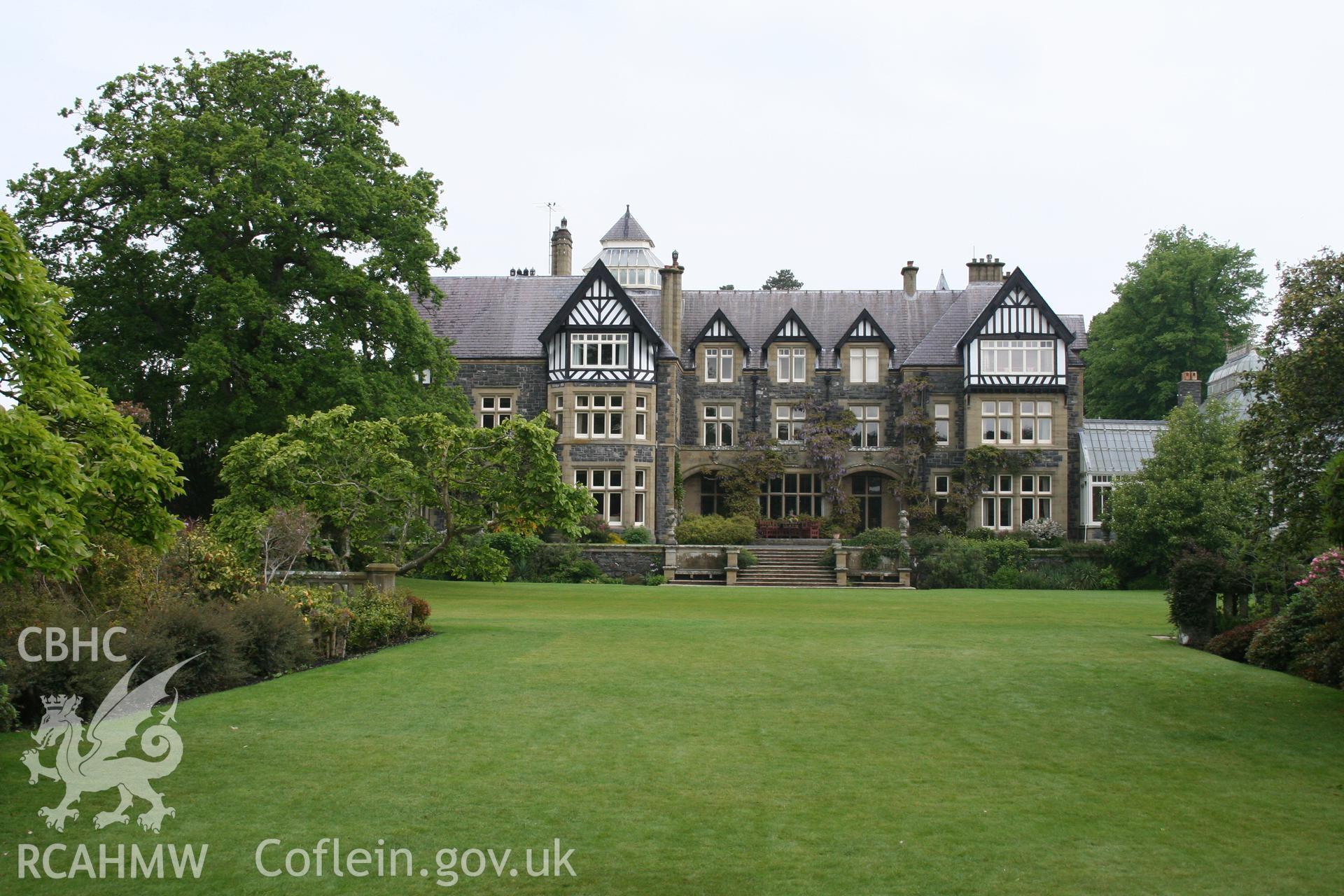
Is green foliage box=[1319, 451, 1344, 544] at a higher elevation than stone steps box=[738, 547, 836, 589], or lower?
higher

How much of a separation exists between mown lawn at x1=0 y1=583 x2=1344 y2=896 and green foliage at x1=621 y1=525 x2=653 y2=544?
884 inches

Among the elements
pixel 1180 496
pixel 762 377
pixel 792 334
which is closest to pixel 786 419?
pixel 762 377

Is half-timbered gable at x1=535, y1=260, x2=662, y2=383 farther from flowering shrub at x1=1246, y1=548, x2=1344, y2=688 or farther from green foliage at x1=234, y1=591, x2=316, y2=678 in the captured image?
green foliage at x1=234, y1=591, x2=316, y2=678

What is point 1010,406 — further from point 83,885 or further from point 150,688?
point 83,885

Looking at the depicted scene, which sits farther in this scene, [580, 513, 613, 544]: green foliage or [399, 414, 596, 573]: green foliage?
[580, 513, 613, 544]: green foliage

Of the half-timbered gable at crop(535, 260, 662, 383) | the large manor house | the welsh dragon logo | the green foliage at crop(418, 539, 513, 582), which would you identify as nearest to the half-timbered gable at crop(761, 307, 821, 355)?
the large manor house

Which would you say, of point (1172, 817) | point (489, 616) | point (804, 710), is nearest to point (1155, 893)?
point (1172, 817)

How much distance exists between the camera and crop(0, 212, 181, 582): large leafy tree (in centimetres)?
745

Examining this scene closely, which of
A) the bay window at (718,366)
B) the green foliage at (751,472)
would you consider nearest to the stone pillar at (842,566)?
the green foliage at (751,472)

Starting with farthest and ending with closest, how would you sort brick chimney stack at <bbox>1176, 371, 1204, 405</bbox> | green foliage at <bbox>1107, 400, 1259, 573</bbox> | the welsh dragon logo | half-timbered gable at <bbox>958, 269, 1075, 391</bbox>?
brick chimney stack at <bbox>1176, 371, 1204, 405</bbox> → half-timbered gable at <bbox>958, 269, 1075, 391</bbox> → green foliage at <bbox>1107, 400, 1259, 573</bbox> → the welsh dragon logo

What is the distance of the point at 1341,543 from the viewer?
10461 mm

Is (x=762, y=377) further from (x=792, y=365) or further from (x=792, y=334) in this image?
(x=792, y=334)

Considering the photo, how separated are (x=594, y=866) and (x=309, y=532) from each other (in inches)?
520

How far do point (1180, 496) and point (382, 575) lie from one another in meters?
25.1
